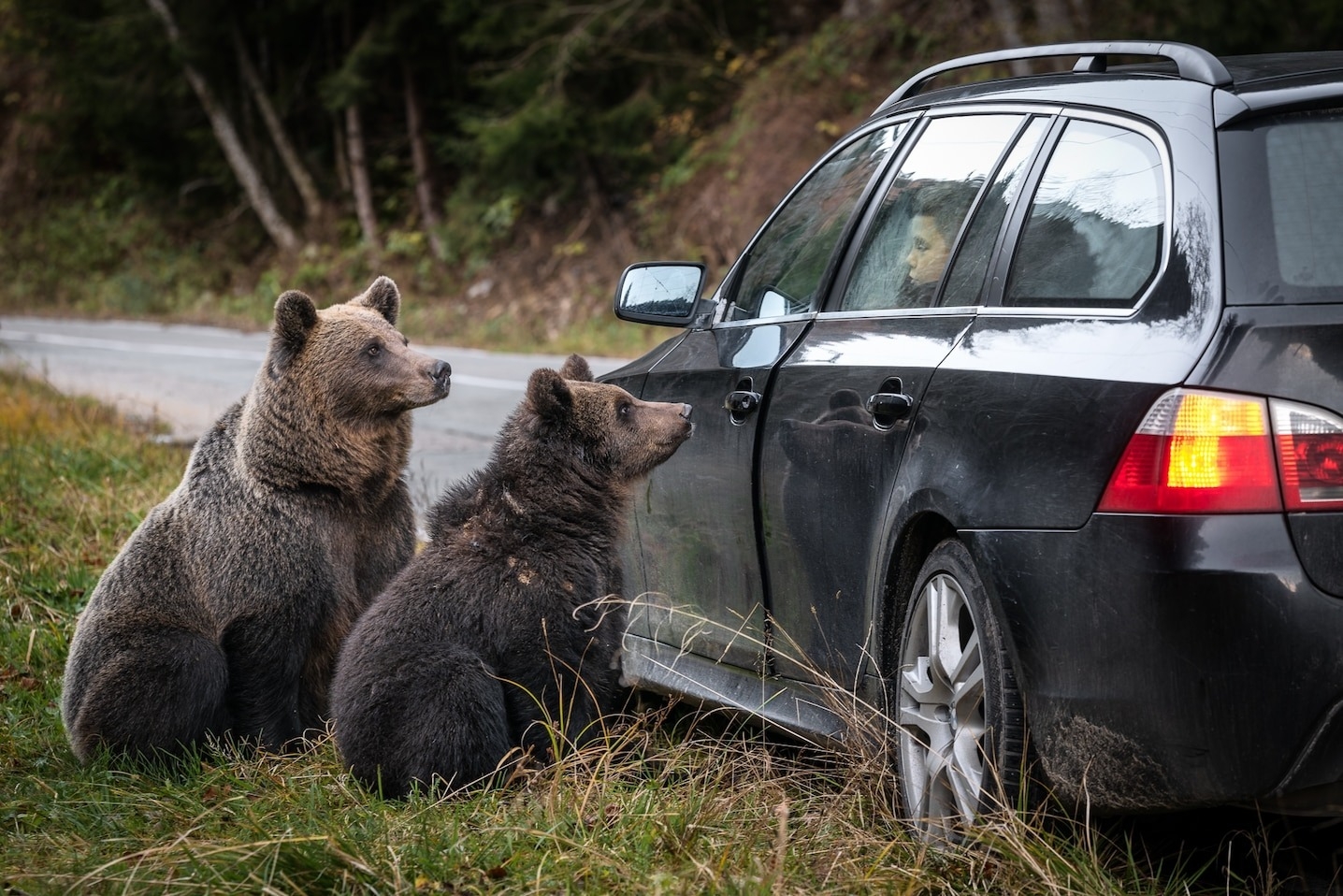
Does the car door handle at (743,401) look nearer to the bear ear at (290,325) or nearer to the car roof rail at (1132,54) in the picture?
the car roof rail at (1132,54)

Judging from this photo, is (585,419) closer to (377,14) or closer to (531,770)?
(531,770)

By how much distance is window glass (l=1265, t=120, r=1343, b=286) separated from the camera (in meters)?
2.94

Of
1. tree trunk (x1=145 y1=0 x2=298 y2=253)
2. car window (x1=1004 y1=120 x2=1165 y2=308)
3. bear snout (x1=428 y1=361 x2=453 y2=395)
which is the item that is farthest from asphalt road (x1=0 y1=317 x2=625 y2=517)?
car window (x1=1004 y1=120 x2=1165 y2=308)

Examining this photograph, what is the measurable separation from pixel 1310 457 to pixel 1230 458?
0.48 ft

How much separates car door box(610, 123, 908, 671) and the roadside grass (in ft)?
1.32

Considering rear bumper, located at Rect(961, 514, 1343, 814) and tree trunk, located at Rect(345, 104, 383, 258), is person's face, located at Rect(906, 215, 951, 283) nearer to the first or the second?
rear bumper, located at Rect(961, 514, 1343, 814)

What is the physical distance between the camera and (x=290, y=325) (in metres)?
5.51

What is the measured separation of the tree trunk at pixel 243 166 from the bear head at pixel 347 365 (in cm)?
2452

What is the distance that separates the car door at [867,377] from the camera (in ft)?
12.6

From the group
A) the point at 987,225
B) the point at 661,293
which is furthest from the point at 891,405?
the point at 661,293

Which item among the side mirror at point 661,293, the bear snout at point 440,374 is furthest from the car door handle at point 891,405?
the bear snout at point 440,374

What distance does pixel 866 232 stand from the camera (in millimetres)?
4539

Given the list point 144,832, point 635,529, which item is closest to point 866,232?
point 635,529

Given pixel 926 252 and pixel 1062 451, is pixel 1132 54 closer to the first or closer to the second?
pixel 926 252
